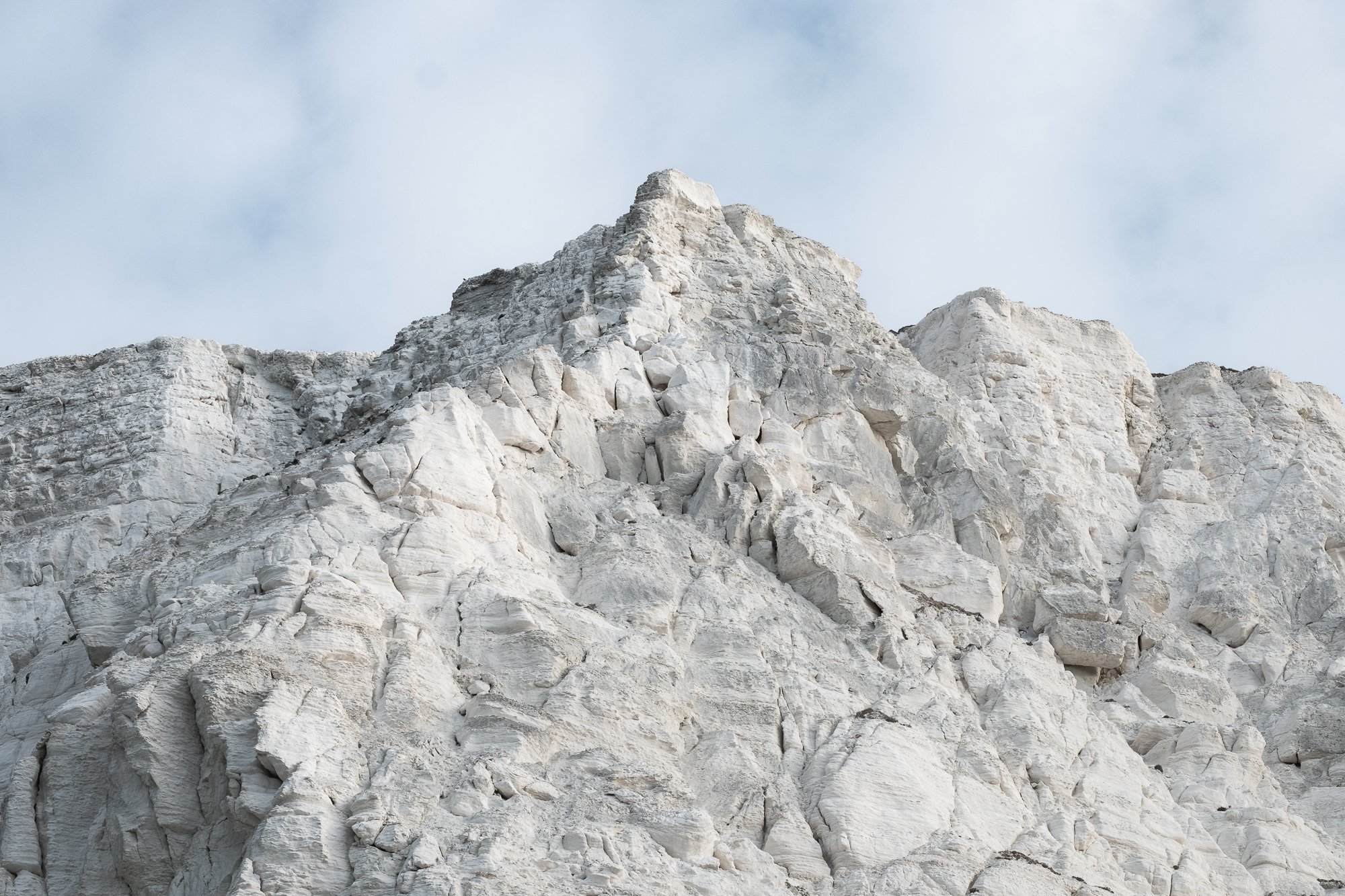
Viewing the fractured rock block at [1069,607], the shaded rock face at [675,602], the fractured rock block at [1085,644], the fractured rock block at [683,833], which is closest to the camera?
the fractured rock block at [683,833]

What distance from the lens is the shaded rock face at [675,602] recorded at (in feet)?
74.2

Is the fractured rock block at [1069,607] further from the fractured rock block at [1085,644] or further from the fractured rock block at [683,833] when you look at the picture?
the fractured rock block at [683,833]

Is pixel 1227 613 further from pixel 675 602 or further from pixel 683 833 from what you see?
pixel 683 833

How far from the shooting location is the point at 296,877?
66.2 feet

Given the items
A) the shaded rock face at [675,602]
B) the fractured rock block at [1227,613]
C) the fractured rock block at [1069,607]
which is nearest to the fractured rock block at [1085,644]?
the shaded rock face at [675,602]

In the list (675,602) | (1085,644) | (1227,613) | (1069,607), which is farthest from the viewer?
(1227,613)

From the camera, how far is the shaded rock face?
74.2 feet

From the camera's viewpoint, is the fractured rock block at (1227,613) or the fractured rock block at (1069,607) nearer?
the fractured rock block at (1069,607)

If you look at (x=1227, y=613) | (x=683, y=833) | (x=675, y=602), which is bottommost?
(x=683, y=833)

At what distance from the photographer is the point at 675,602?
28.7m

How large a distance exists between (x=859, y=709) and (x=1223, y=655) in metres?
12.4

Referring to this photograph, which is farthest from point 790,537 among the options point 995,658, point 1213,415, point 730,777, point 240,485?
point 1213,415

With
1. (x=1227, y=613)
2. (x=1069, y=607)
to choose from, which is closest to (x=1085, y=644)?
(x=1069, y=607)

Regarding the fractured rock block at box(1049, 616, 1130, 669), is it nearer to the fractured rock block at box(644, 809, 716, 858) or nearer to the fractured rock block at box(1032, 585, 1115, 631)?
the fractured rock block at box(1032, 585, 1115, 631)
